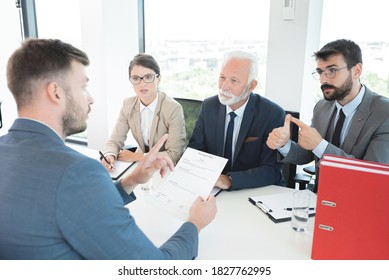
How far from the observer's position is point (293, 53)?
2.50 meters

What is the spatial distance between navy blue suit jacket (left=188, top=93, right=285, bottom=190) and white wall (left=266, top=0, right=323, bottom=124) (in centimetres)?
65

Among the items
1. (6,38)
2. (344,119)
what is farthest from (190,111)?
(6,38)

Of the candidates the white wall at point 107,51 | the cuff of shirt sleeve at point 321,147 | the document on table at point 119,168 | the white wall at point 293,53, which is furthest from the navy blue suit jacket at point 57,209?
the white wall at point 107,51

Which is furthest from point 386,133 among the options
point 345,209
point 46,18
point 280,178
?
point 46,18

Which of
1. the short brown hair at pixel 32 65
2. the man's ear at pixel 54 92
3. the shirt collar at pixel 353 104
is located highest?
the short brown hair at pixel 32 65

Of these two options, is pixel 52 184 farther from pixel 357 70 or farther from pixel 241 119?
pixel 357 70

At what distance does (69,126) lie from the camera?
103 cm

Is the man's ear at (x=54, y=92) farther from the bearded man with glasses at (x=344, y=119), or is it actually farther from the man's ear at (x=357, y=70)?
the man's ear at (x=357, y=70)

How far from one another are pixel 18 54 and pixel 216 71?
2412mm

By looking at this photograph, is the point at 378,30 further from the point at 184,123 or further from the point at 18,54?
the point at 18,54

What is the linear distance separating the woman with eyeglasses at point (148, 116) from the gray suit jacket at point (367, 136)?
863mm

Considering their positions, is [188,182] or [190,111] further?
[190,111]

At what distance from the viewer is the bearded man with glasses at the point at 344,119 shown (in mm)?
1648

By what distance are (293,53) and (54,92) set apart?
79.3 inches
